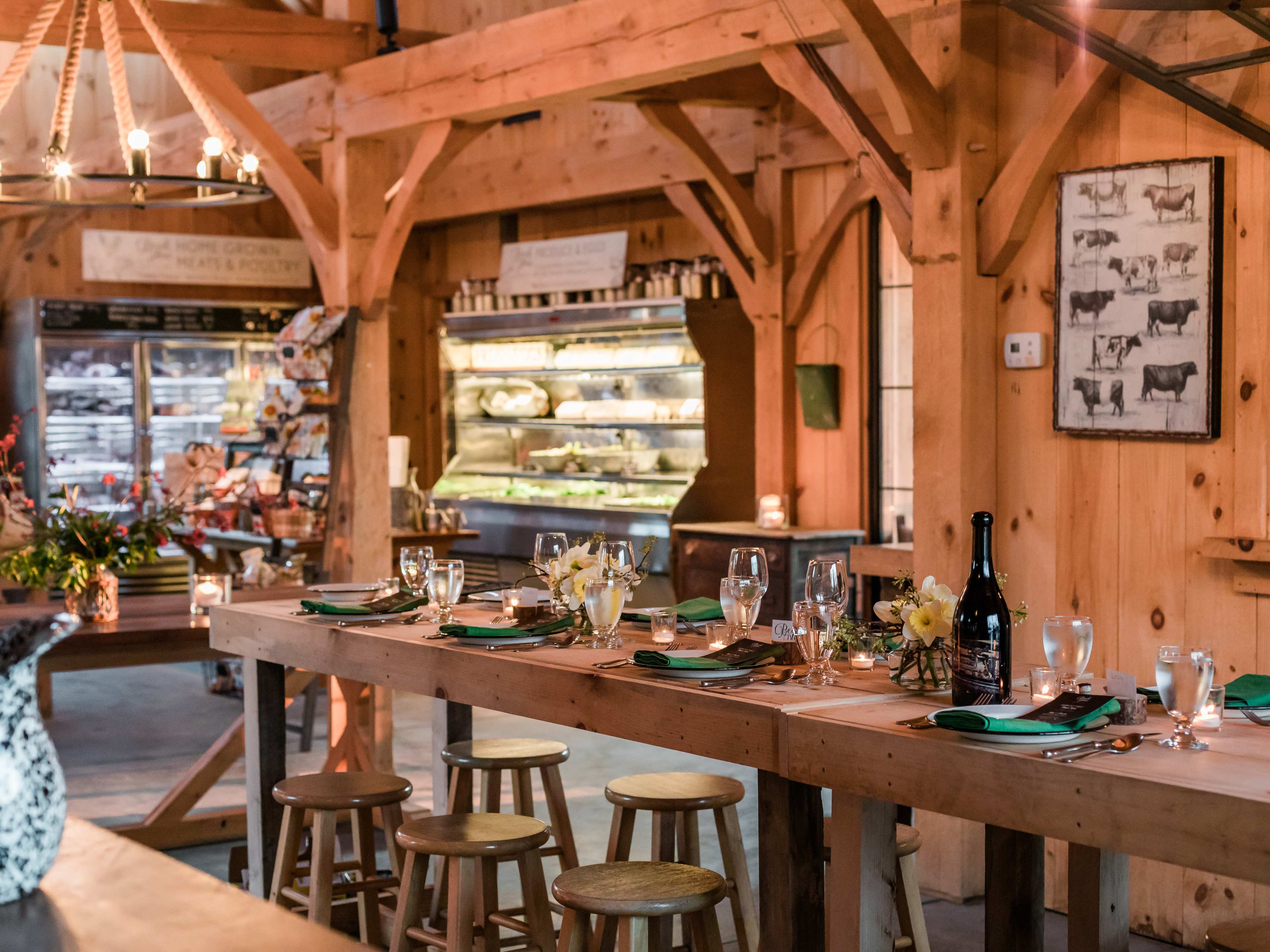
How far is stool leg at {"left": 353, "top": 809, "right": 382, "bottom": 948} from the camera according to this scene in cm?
366

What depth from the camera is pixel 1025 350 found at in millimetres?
4246

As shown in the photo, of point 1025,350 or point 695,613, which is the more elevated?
point 1025,350

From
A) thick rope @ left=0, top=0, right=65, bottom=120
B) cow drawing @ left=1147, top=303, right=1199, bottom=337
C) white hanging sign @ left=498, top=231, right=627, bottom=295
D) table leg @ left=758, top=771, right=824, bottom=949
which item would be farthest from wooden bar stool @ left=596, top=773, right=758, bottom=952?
white hanging sign @ left=498, top=231, right=627, bottom=295

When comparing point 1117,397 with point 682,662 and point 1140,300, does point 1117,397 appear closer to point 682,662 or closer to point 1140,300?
point 1140,300

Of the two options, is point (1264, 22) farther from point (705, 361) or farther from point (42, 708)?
point (42, 708)

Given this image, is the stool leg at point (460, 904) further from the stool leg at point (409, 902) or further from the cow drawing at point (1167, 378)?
the cow drawing at point (1167, 378)

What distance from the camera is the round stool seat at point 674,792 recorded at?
10.6ft

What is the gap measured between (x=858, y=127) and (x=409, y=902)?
2.68 m

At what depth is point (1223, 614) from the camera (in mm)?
3889

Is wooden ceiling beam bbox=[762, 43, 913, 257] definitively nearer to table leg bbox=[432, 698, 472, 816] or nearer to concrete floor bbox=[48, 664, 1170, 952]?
table leg bbox=[432, 698, 472, 816]

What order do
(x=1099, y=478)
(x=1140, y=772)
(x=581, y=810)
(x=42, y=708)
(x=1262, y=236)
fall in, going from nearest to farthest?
(x=1140, y=772), (x=1262, y=236), (x=1099, y=478), (x=581, y=810), (x=42, y=708)

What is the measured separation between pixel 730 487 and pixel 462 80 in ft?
9.19

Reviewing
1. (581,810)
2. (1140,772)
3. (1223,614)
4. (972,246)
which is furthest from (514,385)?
(1140,772)

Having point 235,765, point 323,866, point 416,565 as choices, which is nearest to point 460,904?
point 323,866
